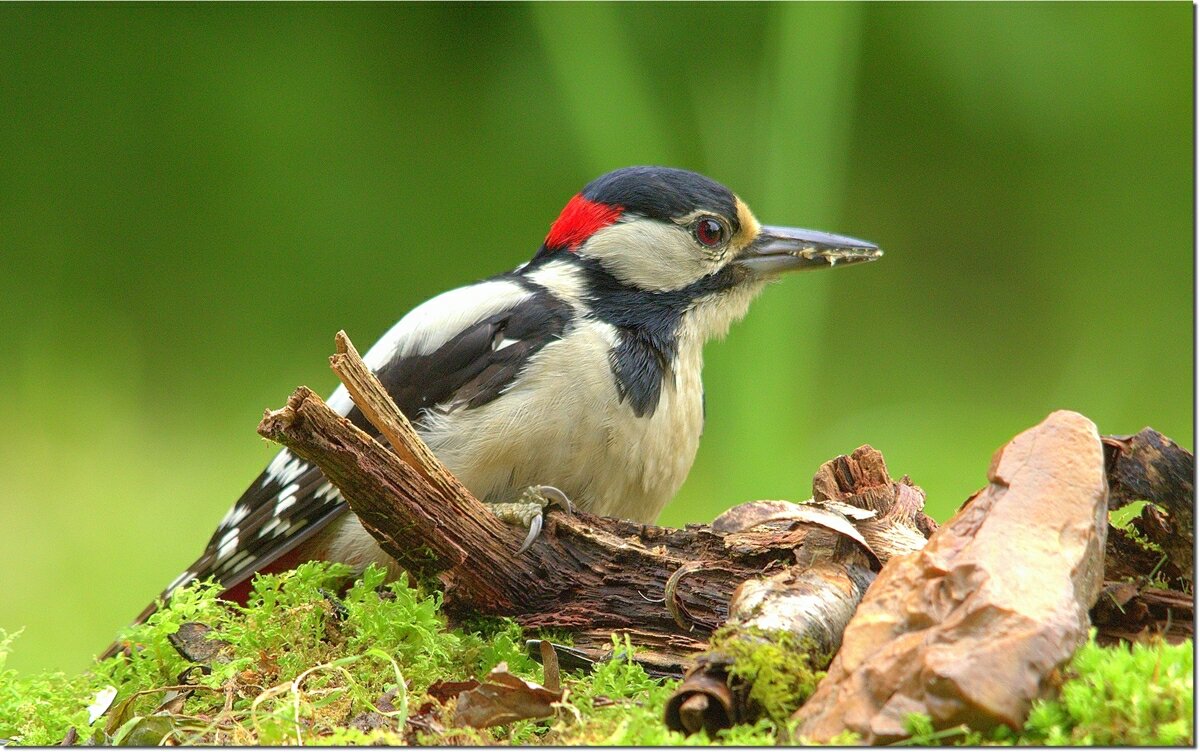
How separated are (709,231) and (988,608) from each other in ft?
4.30

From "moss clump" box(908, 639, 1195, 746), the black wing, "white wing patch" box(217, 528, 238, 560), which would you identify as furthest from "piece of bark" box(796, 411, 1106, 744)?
"white wing patch" box(217, 528, 238, 560)

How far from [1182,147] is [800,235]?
6.53 feet

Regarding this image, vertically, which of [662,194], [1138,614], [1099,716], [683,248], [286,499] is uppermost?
[662,194]

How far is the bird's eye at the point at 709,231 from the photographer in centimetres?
222

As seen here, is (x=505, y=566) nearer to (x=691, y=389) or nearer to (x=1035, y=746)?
(x=691, y=389)

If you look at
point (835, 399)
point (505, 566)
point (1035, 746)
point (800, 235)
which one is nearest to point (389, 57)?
point (835, 399)

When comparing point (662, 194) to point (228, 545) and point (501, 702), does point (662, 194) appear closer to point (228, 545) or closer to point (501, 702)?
point (228, 545)

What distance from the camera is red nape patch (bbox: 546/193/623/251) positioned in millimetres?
2244

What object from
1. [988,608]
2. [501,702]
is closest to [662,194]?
[501,702]

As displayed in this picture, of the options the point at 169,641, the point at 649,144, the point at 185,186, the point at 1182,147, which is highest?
the point at 185,186

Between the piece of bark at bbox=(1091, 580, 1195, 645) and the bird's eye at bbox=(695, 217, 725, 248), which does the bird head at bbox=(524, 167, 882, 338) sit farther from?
the piece of bark at bbox=(1091, 580, 1195, 645)

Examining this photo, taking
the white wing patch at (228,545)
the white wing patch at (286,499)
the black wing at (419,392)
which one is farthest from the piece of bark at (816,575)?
the white wing patch at (228,545)

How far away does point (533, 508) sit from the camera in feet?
5.65

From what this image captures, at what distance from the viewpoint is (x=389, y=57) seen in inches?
155
